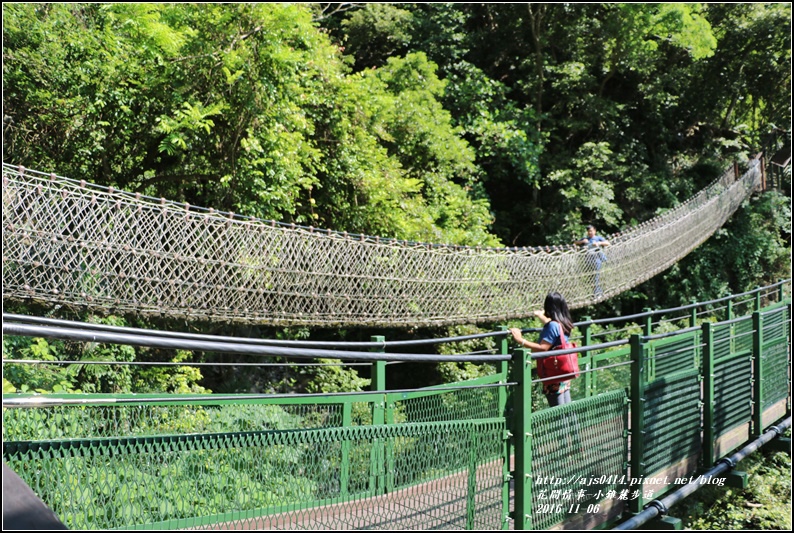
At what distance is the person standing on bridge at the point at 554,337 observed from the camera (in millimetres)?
3459

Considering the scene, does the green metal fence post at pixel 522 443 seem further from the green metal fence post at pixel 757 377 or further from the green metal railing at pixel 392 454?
the green metal fence post at pixel 757 377

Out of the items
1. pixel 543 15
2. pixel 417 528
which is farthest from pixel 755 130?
pixel 417 528

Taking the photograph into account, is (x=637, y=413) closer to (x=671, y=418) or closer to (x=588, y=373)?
(x=671, y=418)

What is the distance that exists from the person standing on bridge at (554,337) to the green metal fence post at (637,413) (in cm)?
31

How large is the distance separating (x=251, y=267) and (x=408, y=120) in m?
4.48

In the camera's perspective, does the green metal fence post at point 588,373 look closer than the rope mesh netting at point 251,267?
Yes

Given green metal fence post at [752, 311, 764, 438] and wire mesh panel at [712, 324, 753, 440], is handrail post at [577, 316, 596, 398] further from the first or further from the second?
green metal fence post at [752, 311, 764, 438]

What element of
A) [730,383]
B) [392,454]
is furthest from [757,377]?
[392,454]

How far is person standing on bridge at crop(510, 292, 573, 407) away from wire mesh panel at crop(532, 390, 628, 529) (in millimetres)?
297

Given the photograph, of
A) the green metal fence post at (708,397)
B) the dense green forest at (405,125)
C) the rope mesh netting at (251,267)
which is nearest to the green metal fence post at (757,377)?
the green metal fence post at (708,397)

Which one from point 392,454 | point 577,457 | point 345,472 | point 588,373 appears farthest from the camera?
point 588,373

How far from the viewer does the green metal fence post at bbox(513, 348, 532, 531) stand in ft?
8.22

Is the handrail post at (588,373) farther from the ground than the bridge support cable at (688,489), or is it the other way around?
the handrail post at (588,373)

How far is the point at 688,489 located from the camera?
11.8ft
